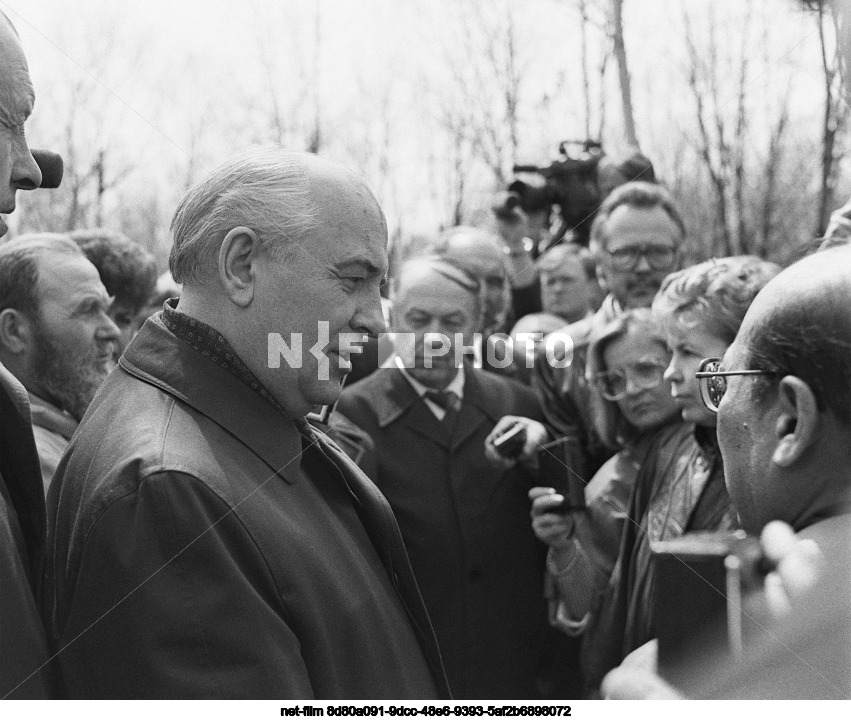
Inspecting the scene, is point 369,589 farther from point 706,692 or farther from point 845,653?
point 845,653

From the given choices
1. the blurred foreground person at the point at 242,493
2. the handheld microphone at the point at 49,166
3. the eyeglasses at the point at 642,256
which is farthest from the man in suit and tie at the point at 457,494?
the handheld microphone at the point at 49,166

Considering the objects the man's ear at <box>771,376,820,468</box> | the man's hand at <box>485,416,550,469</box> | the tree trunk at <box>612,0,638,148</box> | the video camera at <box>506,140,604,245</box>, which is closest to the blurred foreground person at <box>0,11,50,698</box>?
the man's ear at <box>771,376,820,468</box>

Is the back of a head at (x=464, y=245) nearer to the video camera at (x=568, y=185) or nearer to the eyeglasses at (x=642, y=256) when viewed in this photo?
the eyeglasses at (x=642, y=256)

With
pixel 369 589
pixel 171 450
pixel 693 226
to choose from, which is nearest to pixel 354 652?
pixel 369 589

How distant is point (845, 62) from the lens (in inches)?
127

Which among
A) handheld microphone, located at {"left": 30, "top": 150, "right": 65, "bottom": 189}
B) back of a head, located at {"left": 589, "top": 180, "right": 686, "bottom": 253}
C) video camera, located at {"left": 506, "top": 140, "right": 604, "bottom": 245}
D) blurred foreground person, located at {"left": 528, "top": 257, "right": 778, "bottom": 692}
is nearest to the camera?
handheld microphone, located at {"left": 30, "top": 150, "right": 65, "bottom": 189}

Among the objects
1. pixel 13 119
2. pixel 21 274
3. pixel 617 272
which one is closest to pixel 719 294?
pixel 617 272

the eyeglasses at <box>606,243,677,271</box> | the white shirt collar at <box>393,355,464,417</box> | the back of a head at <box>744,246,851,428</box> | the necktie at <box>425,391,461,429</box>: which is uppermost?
the back of a head at <box>744,246,851,428</box>

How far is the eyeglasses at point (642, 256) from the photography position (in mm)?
3887

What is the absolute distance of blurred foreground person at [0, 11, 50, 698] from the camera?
1.70 metres

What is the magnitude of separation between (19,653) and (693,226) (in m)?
10.1

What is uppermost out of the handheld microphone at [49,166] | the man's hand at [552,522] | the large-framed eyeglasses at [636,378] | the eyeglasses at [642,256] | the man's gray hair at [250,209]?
the handheld microphone at [49,166]

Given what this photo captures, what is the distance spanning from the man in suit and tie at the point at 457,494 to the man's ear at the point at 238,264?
1577 millimetres

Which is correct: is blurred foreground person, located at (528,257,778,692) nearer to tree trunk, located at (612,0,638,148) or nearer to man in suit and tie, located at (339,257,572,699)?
man in suit and tie, located at (339,257,572,699)
